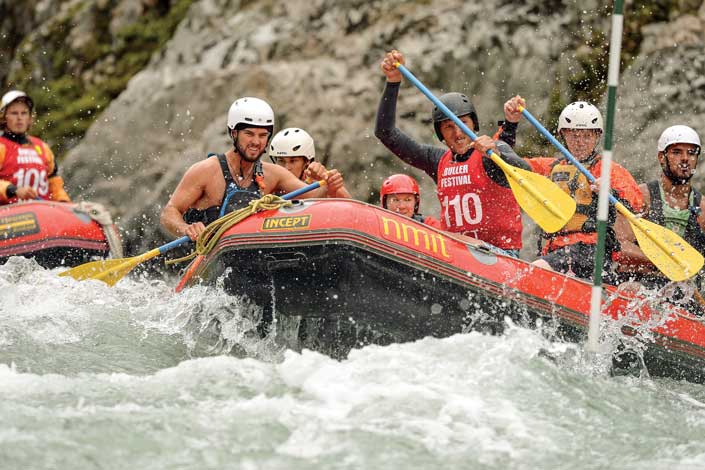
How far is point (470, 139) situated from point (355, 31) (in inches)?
199

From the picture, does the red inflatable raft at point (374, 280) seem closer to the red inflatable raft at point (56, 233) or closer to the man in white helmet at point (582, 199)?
the man in white helmet at point (582, 199)

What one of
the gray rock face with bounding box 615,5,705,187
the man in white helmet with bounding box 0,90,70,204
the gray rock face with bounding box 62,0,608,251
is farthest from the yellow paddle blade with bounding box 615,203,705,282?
the man in white helmet with bounding box 0,90,70,204

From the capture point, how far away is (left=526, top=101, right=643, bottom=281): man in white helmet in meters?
7.21

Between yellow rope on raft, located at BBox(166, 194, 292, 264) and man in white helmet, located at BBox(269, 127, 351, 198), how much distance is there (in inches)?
70.6

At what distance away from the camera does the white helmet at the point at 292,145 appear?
8.42 meters

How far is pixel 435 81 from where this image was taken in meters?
11.5

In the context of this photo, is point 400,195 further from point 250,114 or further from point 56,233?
point 56,233

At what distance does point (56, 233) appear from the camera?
885 centimetres

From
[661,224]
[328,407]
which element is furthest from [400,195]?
[328,407]

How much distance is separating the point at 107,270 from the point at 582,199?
11.3ft

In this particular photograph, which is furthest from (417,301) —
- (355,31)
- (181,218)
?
(355,31)

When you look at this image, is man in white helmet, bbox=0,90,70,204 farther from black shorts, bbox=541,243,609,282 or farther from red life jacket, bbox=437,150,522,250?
black shorts, bbox=541,243,609,282

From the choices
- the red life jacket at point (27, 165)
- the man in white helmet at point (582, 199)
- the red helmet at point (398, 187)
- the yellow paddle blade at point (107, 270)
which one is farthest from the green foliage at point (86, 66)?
the man in white helmet at point (582, 199)

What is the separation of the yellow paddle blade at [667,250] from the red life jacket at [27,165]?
579 cm
